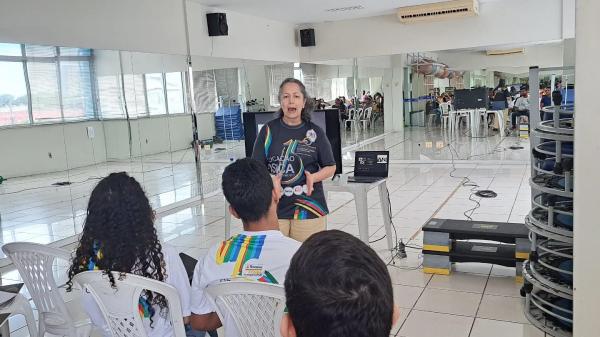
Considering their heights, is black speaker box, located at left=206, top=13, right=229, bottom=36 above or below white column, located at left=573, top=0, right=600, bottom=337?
above

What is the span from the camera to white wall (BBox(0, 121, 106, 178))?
5.01 meters

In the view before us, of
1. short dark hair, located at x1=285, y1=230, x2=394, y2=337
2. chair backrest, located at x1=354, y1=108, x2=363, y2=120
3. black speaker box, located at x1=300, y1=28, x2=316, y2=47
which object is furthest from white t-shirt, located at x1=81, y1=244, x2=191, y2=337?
chair backrest, located at x1=354, y1=108, x2=363, y2=120

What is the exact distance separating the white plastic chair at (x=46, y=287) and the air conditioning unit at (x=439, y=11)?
24.2 feet

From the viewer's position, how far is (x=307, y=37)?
9.66 meters

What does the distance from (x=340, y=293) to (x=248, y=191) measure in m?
1.03

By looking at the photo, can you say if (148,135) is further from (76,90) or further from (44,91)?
(44,91)

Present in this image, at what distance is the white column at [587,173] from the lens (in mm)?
1994

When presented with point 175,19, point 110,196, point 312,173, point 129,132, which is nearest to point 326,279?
point 110,196

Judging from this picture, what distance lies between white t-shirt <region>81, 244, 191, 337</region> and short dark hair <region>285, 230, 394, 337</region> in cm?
108

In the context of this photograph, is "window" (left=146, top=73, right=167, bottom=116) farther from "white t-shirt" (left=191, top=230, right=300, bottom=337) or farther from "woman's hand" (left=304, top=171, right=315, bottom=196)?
"white t-shirt" (left=191, top=230, right=300, bottom=337)

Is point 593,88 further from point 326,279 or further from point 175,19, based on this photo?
point 175,19

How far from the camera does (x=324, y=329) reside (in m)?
0.84

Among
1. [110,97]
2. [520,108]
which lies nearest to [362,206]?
[110,97]

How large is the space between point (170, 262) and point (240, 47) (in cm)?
678
